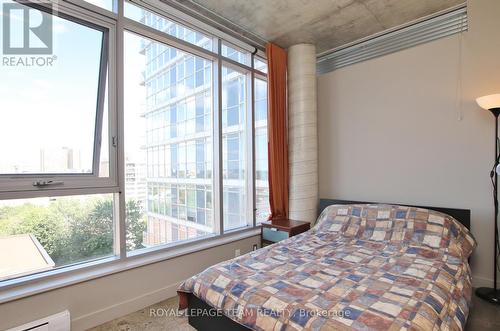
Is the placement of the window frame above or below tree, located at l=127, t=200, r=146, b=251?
above

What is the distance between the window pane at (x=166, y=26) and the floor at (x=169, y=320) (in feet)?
8.19

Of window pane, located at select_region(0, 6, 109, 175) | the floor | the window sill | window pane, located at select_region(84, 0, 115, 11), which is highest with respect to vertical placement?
window pane, located at select_region(84, 0, 115, 11)

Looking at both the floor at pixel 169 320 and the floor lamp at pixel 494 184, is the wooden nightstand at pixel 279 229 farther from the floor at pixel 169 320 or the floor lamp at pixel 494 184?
the floor lamp at pixel 494 184

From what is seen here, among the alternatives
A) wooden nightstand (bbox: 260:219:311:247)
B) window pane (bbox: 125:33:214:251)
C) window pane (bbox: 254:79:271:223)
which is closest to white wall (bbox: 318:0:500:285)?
wooden nightstand (bbox: 260:219:311:247)

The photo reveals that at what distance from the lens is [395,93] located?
3033 millimetres

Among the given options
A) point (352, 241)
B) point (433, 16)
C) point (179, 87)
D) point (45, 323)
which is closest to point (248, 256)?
point (352, 241)

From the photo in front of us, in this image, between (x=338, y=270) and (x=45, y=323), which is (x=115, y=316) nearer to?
(x=45, y=323)

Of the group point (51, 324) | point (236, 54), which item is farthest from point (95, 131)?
point (236, 54)

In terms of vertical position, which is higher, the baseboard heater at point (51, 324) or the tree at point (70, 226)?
the tree at point (70, 226)

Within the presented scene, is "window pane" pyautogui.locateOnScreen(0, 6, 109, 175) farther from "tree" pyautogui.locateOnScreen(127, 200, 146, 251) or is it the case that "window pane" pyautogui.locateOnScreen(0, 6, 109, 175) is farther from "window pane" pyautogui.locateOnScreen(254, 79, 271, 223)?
"window pane" pyautogui.locateOnScreen(254, 79, 271, 223)

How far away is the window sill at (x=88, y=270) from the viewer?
5.89ft

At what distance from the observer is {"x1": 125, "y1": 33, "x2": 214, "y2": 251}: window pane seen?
2482 mm

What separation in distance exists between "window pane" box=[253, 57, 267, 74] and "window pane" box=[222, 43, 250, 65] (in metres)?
0.14

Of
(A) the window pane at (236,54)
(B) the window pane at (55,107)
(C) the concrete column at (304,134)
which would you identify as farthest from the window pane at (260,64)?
(B) the window pane at (55,107)
